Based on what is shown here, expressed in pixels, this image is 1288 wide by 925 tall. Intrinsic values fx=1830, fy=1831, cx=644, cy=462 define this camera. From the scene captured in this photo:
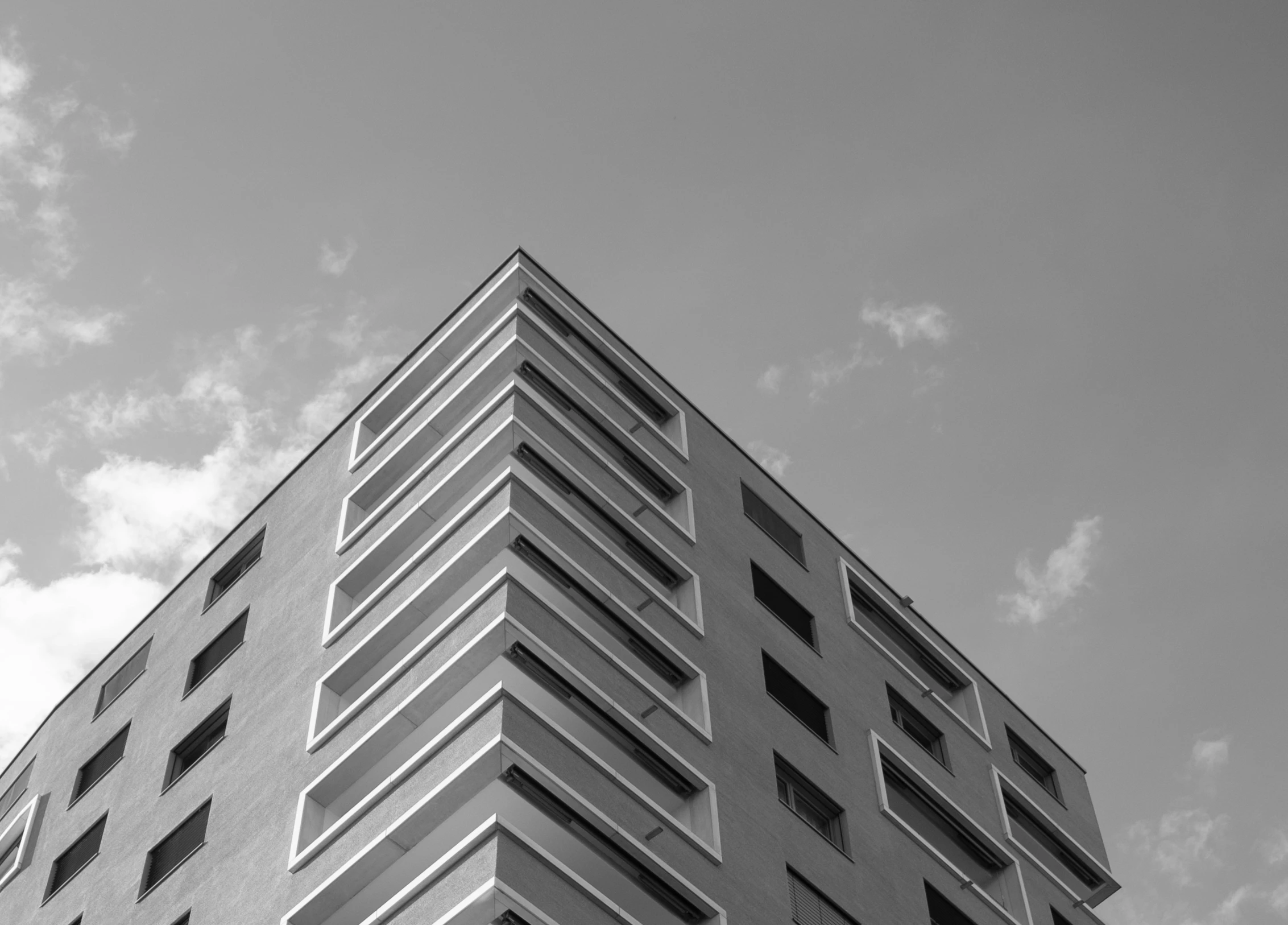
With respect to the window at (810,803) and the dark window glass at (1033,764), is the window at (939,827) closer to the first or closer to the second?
the window at (810,803)

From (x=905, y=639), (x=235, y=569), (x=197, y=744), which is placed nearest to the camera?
(x=197, y=744)

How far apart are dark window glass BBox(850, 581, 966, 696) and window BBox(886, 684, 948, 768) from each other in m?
2.66

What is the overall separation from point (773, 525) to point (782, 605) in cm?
322

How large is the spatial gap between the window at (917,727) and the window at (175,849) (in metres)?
15.1

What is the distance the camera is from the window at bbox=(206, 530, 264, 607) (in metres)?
41.6

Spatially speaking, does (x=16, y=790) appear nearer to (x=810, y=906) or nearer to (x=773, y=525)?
(x=773, y=525)

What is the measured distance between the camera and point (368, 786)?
31.3 meters

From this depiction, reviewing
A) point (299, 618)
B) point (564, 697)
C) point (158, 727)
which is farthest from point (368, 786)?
point (158, 727)

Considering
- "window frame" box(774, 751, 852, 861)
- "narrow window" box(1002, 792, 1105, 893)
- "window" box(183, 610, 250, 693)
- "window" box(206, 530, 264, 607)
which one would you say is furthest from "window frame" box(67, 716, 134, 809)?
"narrow window" box(1002, 792, 1105, 893)

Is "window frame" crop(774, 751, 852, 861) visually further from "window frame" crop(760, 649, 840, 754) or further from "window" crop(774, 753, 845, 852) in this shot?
"window frame" crop(760, 649, 840, 754)

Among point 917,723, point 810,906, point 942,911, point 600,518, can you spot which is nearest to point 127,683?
point 600,518

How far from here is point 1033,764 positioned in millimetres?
45812

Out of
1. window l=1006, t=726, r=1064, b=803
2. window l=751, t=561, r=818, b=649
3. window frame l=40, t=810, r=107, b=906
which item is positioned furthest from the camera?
window l=1006, t=726, r=1064, b=803

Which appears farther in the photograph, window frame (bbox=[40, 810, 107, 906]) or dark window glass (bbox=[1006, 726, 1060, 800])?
dark window glass (bbox=[1006, 726, 1060, 800])
